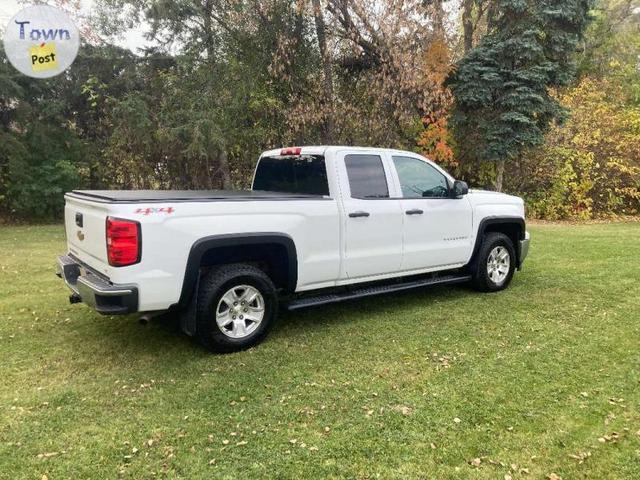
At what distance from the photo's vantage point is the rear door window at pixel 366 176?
5.03m

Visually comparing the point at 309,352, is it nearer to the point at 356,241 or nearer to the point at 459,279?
the point at 356,241

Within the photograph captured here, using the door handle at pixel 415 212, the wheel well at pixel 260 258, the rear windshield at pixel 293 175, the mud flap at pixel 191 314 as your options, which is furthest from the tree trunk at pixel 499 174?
the mud flap at pixel 191 314

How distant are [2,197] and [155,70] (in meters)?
5.76

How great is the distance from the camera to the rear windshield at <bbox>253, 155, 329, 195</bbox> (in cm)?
503

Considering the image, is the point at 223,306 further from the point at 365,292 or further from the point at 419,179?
the point at 419,179

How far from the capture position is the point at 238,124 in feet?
40.7

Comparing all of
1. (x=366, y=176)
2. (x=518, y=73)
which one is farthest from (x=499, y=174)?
(x=366, y=176)

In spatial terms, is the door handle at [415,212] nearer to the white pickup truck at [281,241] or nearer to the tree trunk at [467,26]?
the white pickup truck at [281,241]

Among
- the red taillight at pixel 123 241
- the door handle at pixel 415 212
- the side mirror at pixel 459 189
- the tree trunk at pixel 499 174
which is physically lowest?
the red taillight at pixel 123 241

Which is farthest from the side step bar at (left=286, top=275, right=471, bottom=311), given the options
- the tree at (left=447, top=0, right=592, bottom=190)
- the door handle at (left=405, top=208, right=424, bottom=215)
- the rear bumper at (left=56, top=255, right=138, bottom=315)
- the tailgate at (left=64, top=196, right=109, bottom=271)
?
the tree at (left=447, top=0, right=592, bottom=190)

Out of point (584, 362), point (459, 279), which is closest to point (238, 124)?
point (459, 279)

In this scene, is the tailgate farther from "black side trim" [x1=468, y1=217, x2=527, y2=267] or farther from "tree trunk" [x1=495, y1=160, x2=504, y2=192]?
"tree trunk" [x1=495, y1=160, x2=504, y2=192]

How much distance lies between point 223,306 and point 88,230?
129 cm

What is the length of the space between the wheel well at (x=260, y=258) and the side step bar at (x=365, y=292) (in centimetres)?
23
